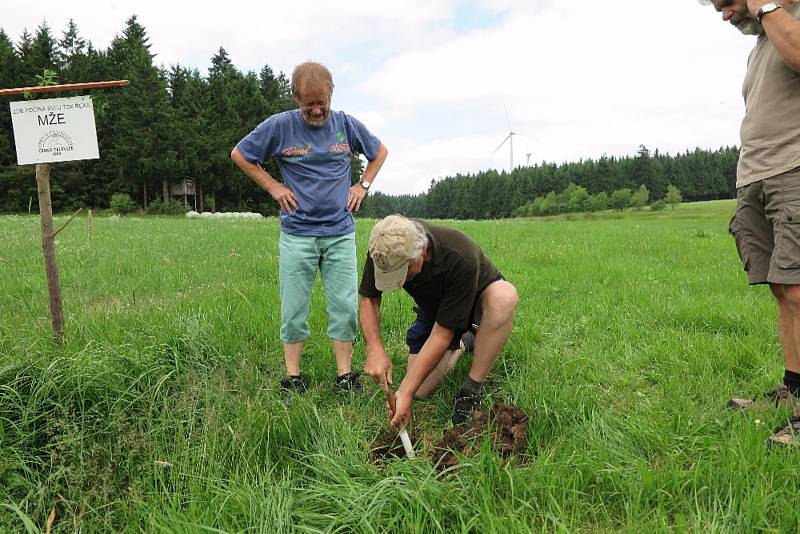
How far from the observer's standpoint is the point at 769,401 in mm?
2842

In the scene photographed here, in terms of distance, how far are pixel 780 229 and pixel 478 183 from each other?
101519 millimetres

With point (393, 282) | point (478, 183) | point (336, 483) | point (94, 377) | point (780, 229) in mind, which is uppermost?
point (478, 183)

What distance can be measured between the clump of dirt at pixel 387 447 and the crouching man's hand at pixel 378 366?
0.95ft

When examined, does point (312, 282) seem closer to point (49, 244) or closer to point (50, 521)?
point (49, 244)

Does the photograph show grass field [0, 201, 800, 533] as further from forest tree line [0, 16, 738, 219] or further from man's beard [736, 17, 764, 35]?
forest tree line [0, 16, 738, 219]

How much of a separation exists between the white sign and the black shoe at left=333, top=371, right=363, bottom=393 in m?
2.07

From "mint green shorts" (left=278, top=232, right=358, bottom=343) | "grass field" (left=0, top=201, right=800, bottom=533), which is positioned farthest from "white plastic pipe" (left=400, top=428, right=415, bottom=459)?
"mint green shorts" (left=278, top=232, right=358, bottom=343)

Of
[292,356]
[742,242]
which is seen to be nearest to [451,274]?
[292,356]

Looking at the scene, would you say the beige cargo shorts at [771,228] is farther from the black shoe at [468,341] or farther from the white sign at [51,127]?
the white sign at [51,127]

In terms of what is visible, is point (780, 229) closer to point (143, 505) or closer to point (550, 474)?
point (550, 474)

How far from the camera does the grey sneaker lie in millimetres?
2717

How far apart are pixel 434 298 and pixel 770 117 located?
1.98m

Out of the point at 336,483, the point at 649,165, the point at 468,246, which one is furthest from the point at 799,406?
the point at 649,165

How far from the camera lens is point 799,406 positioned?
2.48 metres
